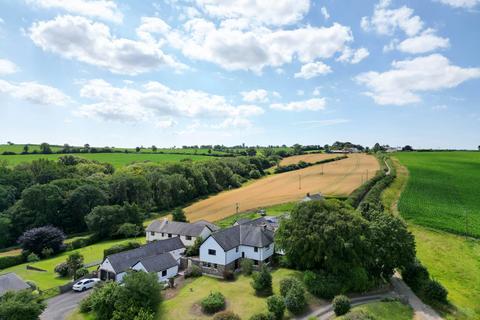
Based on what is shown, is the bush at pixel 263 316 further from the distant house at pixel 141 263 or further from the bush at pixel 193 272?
the distant house at pixel 141 263

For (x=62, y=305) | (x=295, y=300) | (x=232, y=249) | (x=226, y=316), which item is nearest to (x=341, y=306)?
(x=295, y=300)

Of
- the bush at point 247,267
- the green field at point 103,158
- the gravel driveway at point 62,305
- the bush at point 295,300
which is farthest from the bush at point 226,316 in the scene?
the green field at point 103,158

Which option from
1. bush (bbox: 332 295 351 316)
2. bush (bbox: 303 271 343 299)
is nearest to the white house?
bush (bbox: 303 271 343 299)

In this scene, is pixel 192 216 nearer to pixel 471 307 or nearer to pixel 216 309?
pixel 216 309

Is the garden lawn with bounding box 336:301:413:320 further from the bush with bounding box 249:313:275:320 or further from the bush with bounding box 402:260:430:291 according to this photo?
the bush with bounding box 249:313:275:320

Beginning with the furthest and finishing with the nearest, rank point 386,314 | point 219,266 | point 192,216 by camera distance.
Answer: point 192,216, point 219,266, point 386,314

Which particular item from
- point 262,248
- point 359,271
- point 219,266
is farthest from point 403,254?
point 219,266
